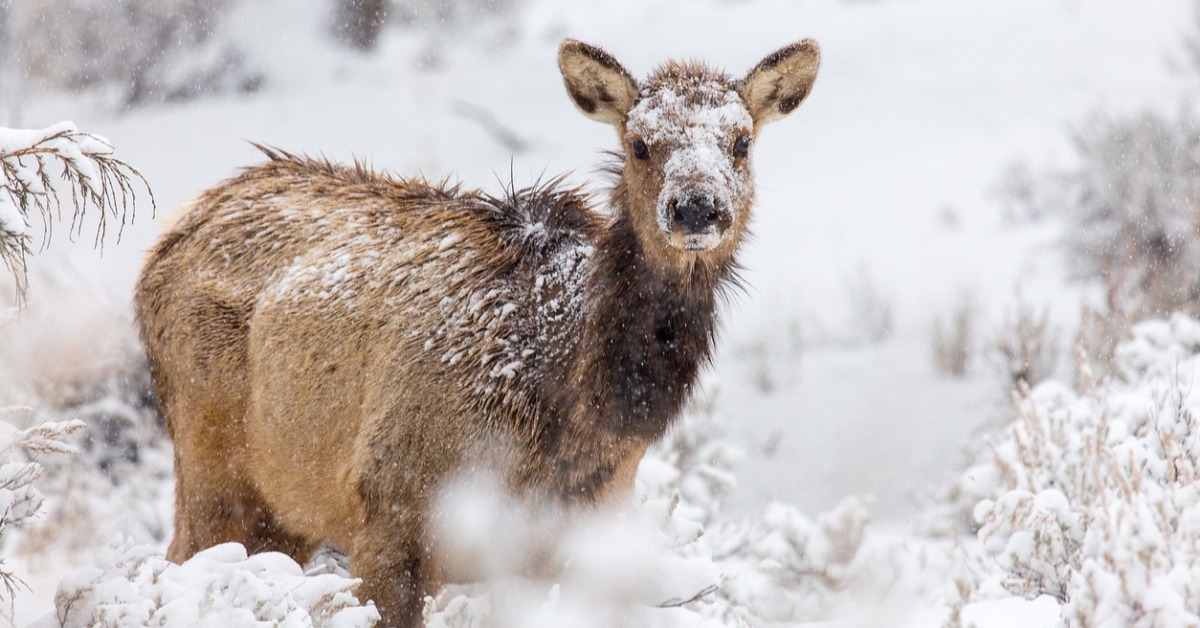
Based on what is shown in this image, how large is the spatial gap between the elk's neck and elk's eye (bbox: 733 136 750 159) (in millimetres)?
491

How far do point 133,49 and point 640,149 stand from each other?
13.4 metres

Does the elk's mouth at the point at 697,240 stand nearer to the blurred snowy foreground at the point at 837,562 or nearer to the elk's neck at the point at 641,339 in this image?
the elk's neck at the point at 641,339

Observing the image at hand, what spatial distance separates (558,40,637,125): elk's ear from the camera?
4980mm

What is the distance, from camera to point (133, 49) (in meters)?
16.2

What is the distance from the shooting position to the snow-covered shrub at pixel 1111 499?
346cm

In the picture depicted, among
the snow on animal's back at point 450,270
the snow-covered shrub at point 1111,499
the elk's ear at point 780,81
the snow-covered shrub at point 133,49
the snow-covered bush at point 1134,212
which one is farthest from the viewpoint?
the snow-covered shrub at point 133,49

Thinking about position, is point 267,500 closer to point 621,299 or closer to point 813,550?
point 621,299

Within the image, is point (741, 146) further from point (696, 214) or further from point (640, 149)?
point (696, 214)

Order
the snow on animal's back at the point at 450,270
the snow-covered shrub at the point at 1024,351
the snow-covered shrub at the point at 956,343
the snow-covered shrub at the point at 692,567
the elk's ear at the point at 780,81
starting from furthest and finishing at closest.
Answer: the snow-covered shrub at the point at 956,343, the snow-covered shrub at the point at 1024,351, the elk's ear at the point at 780,81, the snow on animal's back at the point at 450,270, the snow-covered shrub at the point at 692,567

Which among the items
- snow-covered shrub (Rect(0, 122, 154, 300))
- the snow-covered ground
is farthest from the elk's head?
the snow-covered ground

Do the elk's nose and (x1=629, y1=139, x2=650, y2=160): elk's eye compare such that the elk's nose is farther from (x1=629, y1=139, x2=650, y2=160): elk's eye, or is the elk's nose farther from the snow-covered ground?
the snow-covered ground

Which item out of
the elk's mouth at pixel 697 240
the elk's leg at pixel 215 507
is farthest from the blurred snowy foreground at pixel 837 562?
the elk's mouth at pixel 697 240

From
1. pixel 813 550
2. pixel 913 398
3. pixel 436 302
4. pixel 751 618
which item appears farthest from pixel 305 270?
pixel 913 398

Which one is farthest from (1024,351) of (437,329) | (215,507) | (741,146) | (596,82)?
(215,507)
